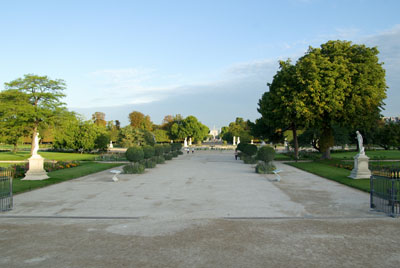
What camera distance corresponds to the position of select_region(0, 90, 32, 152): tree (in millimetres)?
38156

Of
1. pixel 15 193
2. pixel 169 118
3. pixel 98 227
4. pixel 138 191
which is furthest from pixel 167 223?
pixel 169 118

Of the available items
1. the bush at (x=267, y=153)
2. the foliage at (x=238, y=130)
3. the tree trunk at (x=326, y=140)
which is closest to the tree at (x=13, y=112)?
the bush at (x=267, y=153)

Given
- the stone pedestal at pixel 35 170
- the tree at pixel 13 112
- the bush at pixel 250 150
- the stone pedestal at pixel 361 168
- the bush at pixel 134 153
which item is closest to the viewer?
the stone pedestal at pixel 361 168

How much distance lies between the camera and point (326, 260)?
5.51 m

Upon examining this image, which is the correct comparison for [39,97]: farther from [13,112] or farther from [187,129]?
[187,129]

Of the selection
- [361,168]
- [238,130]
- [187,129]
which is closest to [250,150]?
[361,168]

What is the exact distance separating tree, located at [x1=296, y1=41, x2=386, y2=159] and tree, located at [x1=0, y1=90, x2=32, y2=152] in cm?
3196

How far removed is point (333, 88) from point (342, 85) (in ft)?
2.29

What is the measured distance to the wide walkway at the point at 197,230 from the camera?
560 centimetres

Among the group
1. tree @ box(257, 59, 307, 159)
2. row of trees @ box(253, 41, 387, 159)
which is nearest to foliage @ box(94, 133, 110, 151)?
tree @ box(257, 59, 307, 159)

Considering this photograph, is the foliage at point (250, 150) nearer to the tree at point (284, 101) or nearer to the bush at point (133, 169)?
the tree at point (284, 101)

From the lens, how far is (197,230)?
7465 mm

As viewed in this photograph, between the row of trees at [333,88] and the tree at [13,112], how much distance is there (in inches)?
1162

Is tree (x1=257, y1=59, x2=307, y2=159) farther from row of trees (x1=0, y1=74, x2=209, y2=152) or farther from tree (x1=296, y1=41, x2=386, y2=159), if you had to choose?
row of trees (x1=0, y1=74, x2=209, y2=152)
